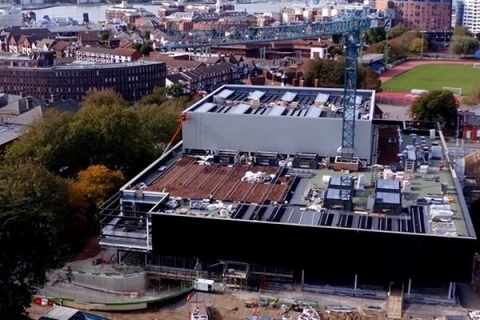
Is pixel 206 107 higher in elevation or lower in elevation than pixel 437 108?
higher

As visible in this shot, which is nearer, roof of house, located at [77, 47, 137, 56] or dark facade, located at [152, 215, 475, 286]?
dark facade, located at [152, 215, 475, 286]

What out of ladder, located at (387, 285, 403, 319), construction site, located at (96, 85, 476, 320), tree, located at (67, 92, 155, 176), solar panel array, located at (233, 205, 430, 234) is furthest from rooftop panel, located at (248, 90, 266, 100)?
ladder, located at (387, 285, 403, 319)

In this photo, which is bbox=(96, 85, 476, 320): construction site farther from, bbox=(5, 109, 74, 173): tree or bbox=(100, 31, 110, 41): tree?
bbox=(100, 31, 110, 41): tree

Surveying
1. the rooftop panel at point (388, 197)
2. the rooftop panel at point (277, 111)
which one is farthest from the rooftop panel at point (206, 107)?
the rooftop panel at point (388, 197)

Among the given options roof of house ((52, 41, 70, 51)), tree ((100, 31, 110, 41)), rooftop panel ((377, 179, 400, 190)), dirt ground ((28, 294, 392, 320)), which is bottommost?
dirt ground ((28, 294, 392, 320))

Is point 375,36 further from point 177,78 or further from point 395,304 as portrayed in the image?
point 395,304

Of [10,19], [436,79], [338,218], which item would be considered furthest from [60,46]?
[338,218]

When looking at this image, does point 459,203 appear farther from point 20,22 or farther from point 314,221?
point 20,22
